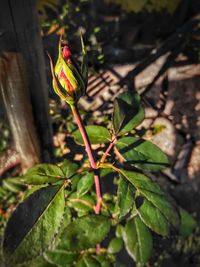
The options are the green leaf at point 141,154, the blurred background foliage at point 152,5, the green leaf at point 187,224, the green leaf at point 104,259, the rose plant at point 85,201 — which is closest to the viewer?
the rose plant at point 85,201

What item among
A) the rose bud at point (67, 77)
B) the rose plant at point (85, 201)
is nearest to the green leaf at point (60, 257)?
the rose plant at point (85, 201)

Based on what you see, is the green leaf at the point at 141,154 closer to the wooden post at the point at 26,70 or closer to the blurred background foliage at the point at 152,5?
the wooden post at the point at 26,70

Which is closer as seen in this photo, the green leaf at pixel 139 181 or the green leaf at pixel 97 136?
the green leaf at pixel 139 181

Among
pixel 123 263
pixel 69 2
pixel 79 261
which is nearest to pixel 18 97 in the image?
pixel 79 261

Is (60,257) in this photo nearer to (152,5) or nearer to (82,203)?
(82,203)

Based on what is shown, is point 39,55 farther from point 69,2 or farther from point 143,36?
point 143,36

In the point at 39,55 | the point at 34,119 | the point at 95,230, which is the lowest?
the point at 95,230
